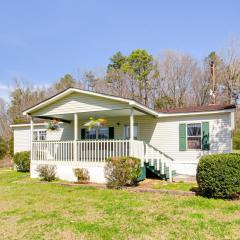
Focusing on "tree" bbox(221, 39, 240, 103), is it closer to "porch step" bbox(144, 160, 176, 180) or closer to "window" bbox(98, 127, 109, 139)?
"window" bbox(98, 127, 109, 139)

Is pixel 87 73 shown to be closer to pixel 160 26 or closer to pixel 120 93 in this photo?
pixel 120 93

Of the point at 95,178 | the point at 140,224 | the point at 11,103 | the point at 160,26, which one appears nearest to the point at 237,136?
the point at 160,26

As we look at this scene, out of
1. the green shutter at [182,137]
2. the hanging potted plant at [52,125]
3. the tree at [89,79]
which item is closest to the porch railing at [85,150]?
the hanging potted plant at [52,125]

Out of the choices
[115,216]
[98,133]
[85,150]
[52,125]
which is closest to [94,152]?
[85,150]

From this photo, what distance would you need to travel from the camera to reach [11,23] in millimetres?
15531

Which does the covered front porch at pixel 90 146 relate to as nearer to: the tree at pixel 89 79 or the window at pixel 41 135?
the window at pixel 41 135

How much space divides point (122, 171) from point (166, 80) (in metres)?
24.1

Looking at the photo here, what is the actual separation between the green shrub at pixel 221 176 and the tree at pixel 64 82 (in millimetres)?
30612

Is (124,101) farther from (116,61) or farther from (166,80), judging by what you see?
(116,61)

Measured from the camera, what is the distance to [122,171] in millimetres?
10367

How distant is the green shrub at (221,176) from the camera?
764 centimetres

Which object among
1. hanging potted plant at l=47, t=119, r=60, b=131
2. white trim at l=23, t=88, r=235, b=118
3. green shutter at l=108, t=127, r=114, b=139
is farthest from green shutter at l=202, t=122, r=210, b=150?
hanging potted plant at l=47, t=119, r=60, b=131

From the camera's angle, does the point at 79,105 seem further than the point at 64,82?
No

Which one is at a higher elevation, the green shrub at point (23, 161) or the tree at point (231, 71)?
the tree at point (231, 71)
